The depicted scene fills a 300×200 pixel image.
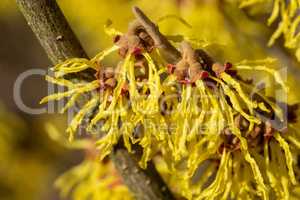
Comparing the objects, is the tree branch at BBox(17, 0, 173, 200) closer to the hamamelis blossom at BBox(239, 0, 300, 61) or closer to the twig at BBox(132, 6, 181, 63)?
the twig at BBox(132, 6, 181, 63)

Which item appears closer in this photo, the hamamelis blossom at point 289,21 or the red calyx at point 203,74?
the red calyx at point 203,74

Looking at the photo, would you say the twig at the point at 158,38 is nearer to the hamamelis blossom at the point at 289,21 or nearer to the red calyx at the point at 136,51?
the red calyx at the point at 136,51

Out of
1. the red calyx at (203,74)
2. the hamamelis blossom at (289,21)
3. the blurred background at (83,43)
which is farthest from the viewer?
the blurred background at (83,43)

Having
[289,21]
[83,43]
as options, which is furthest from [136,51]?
[83,43]

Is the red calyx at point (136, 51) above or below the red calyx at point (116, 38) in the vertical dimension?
below

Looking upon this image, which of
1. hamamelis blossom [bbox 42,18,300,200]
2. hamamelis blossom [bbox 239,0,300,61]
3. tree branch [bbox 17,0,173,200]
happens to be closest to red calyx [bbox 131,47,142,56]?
hamamelis blossom [bbox 42,18,300,200]

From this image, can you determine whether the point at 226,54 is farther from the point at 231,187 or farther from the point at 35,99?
the point at 35,99

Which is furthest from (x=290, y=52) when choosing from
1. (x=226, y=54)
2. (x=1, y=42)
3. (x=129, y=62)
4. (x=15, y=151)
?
(x=1, y=42)

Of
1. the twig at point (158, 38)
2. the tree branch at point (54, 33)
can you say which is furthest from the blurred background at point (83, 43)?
the tree branch at point (54, 33)
